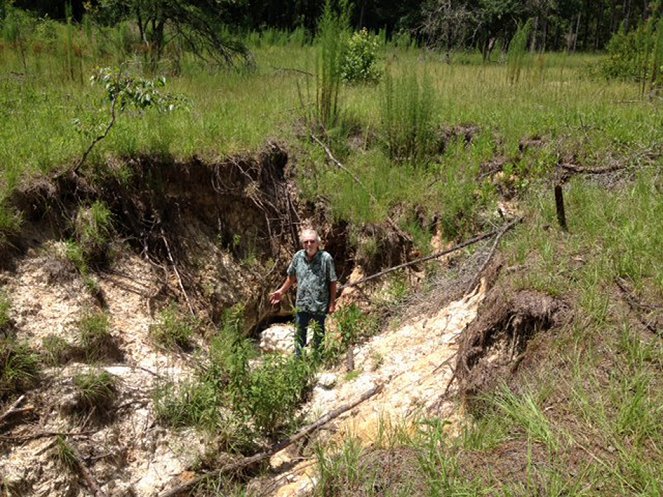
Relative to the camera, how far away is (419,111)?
7.38 m

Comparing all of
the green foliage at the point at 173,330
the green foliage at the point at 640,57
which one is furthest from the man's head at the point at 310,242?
the green foliage at the point at 640,57

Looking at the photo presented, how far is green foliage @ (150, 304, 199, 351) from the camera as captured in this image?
5.11 metres

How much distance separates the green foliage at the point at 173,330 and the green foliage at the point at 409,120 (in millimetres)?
3623

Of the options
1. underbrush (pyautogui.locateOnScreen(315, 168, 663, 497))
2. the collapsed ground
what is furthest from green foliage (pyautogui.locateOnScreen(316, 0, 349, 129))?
underbrush (pyautogui.locateOnScreen(315, 168, 663, 497))

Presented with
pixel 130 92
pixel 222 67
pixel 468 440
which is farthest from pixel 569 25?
pixel 468 440

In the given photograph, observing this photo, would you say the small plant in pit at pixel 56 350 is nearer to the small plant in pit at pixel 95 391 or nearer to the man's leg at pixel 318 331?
the small plant in pit at pixel 95 391

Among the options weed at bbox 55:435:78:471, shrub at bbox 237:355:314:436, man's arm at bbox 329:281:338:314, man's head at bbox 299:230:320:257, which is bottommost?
weed at bbox 55:435:78:471

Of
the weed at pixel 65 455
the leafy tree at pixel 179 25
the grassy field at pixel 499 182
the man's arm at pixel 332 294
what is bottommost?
the weed at pixel 65 455

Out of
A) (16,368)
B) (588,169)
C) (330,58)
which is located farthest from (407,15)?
(16,368)

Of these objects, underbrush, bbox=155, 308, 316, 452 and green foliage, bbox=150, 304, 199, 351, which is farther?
green foliage, bbox=150, 304, 199, 351

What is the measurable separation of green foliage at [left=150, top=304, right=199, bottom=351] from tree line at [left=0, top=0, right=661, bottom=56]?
4559 millimetres

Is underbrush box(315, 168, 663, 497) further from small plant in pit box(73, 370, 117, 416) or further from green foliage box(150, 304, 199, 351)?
green foliage box(150, 304, 199, 351)

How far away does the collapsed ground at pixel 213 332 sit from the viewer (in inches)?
111

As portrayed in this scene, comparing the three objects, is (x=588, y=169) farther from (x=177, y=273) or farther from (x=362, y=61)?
(x=362, y=61)
